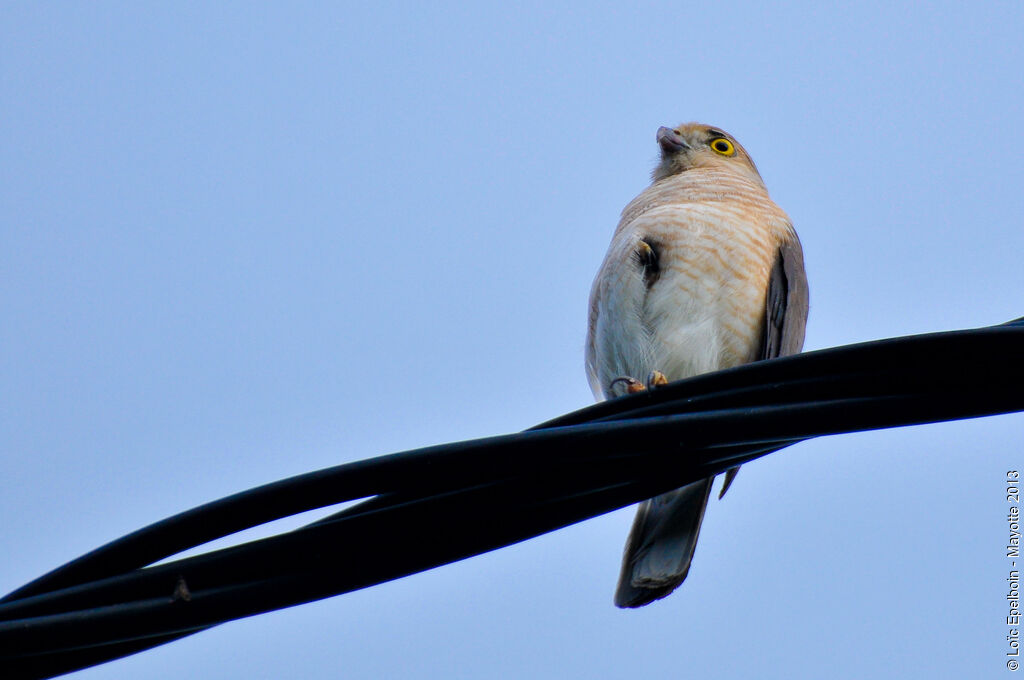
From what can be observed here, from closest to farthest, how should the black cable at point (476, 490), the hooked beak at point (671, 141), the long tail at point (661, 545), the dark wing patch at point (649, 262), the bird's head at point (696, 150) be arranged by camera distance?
1. the black cable at point (476, 490)
2. the long tail at point (661, 545)
3. the dark wing patch at point (649, 262)
4. the bird's head at point (696, 150)
5. the hooked beak at point (671, 141)

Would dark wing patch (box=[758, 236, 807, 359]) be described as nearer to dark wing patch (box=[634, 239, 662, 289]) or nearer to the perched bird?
the perched bird

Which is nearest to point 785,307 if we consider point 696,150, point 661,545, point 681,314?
point 681,314

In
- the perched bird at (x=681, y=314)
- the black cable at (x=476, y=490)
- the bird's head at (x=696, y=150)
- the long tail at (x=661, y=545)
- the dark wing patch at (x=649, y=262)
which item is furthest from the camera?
the bird's head at (x=696, y=150)

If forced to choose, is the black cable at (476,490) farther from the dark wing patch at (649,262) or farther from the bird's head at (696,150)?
→ the bird's head at (696,150)

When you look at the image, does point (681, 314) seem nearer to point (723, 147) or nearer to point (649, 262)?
point (649, 262)

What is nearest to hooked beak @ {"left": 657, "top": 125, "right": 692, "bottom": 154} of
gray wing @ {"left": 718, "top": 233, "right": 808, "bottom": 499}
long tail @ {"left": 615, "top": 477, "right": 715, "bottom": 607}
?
gray wing @ {"left": 718, "top": 233, "right": 808, "bottom": 499}

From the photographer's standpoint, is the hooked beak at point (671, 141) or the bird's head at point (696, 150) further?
the hooked beak at point (671, 141)

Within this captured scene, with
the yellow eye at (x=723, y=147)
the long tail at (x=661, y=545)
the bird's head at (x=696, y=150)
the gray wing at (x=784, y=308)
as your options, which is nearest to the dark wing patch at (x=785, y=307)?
the gray wing at (x=784, y=308)

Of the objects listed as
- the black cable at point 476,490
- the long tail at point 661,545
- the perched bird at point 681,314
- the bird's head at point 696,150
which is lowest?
the black cable at point 476,490
